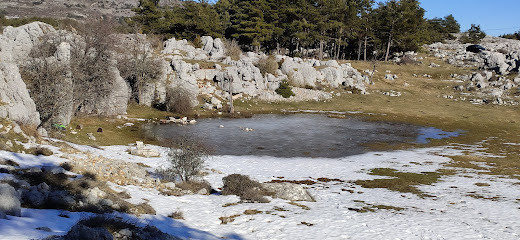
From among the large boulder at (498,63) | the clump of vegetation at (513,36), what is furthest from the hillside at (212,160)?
the clump of vegetation at (513,36)

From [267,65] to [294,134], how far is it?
118 ft

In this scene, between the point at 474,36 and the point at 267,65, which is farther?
the point at 474,36

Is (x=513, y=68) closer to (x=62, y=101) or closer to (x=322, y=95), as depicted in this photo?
(x=322, y=95)

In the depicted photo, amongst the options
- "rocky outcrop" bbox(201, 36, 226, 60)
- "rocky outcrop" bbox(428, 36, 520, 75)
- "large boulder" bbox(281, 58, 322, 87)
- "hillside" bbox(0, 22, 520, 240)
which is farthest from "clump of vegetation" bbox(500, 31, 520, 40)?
"rocky outcrop" bbox(201, 36, 226, 60)

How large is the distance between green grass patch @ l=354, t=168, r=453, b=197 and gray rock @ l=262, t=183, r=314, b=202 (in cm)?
662

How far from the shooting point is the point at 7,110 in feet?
86.4

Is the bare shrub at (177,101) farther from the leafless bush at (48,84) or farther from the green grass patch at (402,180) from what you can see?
the green grass patch at (402,180)

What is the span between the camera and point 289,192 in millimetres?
23484

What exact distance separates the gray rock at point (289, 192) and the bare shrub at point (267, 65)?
58.5 meters

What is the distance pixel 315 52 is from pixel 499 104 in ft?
209

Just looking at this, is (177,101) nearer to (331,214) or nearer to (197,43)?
(197,43)

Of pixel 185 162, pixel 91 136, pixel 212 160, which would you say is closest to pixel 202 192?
pixel 185 162

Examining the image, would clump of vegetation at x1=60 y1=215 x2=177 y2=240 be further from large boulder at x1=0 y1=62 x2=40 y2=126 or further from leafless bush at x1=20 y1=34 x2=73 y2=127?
leafless bush at x1=20 y1=34 x2=73 y2=127

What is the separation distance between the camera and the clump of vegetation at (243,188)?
22.3 metres
